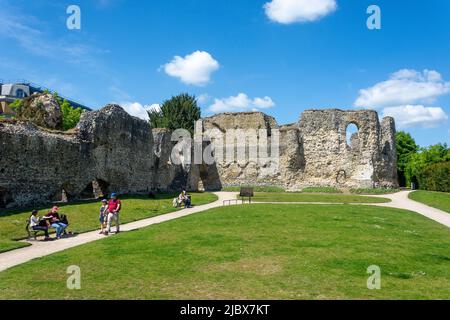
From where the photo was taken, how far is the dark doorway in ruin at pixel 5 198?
20.2m

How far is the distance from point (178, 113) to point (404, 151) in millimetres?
37974

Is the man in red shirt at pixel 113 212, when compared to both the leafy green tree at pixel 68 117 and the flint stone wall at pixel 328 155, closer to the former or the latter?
the flint stone wall at pixel 328 155

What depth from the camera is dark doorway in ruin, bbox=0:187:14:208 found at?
20.2 meters

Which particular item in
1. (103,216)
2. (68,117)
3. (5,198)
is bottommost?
(103,216)

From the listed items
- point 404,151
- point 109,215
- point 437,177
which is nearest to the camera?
point 109,215

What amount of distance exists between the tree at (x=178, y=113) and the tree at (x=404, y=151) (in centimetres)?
3399

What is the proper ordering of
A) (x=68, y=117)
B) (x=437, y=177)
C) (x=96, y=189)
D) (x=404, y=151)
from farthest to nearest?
1. (x=404, y=151)
2. (x=68, y=117)
3. (x=437, y=177)
4. (x=96, y=189)

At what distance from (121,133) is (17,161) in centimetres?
1089

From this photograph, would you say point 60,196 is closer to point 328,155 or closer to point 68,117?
point 68,117

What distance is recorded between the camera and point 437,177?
3875cm

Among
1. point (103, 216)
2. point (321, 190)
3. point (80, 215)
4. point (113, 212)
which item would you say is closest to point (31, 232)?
point (103, 216)

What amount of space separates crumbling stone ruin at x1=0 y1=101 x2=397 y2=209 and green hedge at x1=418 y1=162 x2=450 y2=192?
158 inches
